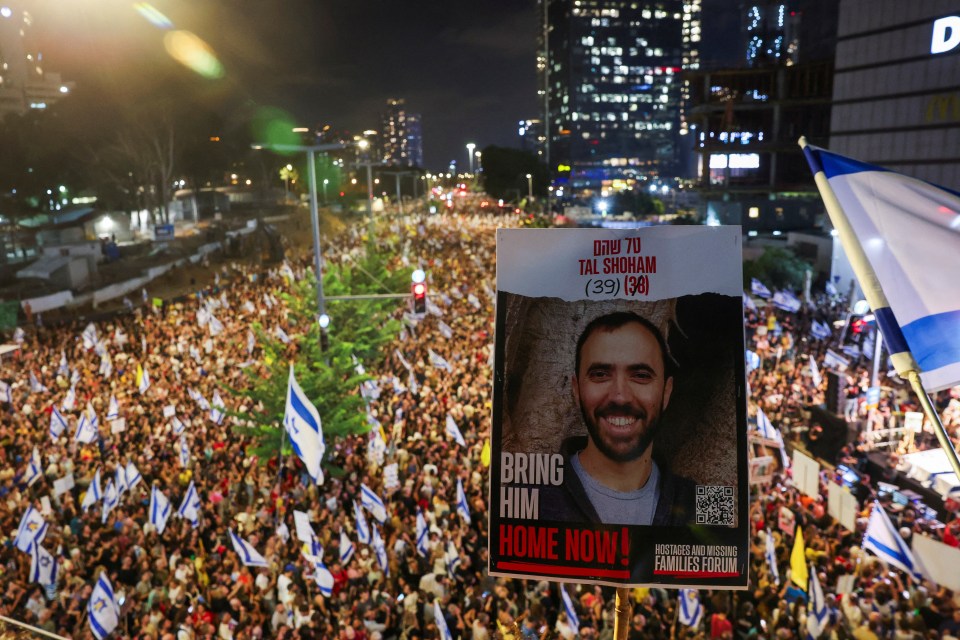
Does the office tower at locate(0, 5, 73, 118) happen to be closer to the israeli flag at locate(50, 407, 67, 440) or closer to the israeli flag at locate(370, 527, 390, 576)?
the israeli flag at locate(50, 407, 67, 440)

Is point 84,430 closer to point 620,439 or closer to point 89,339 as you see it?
point 89,339

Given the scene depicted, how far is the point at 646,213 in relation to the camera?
83875mm

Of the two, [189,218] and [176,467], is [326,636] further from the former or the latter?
[189,218]

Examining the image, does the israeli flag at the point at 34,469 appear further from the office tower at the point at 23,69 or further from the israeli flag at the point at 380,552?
the office tower at the point at 23,69

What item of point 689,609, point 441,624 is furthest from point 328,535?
point 689,609

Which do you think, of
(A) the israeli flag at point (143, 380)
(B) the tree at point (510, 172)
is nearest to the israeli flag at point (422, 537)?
(A) the israeli flag at point (143, 380)

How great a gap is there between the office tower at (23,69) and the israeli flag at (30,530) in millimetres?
70296

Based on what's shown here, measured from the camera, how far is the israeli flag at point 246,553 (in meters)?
9.06

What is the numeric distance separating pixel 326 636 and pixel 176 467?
628cm

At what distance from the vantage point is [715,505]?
2.98 m

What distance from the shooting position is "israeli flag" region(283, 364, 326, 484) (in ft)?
33.0

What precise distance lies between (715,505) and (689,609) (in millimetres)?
5680

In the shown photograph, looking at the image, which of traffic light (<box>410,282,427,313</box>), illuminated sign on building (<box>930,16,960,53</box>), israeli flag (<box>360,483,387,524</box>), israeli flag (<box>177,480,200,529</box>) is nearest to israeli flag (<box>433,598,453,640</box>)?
israeli flag (<box>360,483,387,524</box>)

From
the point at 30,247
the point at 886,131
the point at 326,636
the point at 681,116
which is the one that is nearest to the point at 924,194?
the point at 326,636
